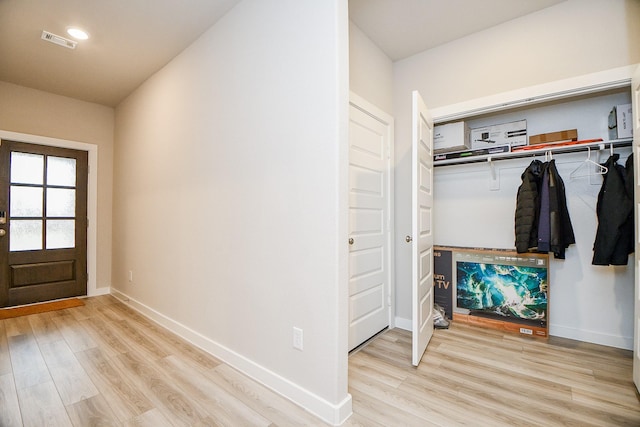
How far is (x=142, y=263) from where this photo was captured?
3.39m

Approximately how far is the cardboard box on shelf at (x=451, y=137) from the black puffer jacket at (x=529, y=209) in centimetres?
62

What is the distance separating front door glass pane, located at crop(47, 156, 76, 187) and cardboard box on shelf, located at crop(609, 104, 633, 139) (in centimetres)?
594

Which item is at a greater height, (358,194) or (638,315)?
(358,194)

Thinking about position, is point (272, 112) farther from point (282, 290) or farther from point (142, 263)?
point (142, 263)

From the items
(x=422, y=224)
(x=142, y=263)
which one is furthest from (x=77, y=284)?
(x=422, y=224)

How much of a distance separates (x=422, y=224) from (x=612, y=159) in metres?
1.51

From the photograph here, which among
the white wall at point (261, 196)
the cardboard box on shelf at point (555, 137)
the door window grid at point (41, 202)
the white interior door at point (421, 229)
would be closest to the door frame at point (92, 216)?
the door window grid at point (41, 202)

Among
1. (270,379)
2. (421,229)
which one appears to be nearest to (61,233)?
(270,379)

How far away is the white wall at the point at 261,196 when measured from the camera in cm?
162

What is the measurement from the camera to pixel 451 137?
2900 mm

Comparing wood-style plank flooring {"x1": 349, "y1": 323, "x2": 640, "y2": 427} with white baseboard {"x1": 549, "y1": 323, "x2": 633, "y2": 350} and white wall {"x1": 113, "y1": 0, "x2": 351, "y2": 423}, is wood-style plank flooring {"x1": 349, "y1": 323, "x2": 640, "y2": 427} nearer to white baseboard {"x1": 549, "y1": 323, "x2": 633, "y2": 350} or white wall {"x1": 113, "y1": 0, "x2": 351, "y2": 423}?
white baseboard {"x1": 549, "y1": 323, "x2": 633, "y2": 350}

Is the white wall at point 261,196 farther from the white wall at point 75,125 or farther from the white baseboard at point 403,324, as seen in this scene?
the white wall at point 75,125

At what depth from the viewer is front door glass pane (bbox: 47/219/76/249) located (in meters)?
3.73

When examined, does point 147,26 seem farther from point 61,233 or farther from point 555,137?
point 555,137
